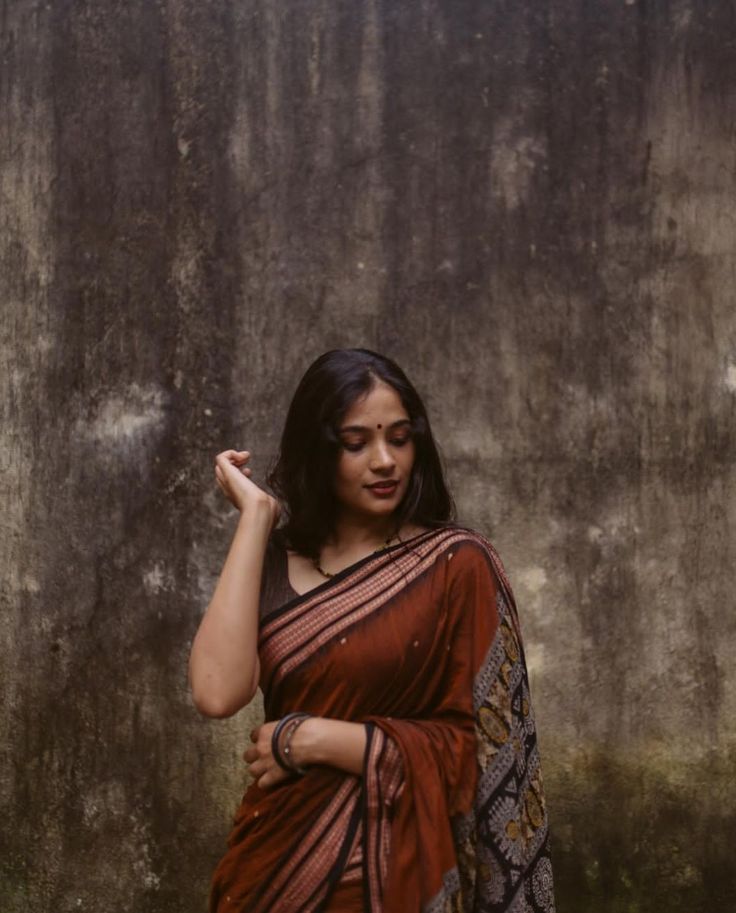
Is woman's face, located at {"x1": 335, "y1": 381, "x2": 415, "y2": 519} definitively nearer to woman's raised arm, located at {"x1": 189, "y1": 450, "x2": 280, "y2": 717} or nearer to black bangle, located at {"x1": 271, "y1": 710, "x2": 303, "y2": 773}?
woman's raised arm, located at {"x1": 189, "y1": 450, "x2": 280, "y2": 717}

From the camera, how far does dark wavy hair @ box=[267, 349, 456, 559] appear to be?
90.7 inches

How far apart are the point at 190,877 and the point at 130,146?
258 cm

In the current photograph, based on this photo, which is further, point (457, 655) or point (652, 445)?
point (652, 445)

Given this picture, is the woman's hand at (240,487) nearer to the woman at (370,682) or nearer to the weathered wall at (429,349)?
the woman at (370,682)

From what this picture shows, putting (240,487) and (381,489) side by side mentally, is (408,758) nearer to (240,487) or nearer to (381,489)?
(381,489)

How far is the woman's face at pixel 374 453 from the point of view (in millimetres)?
2281

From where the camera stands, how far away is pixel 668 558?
3.74m

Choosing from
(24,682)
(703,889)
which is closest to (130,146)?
(24,682)

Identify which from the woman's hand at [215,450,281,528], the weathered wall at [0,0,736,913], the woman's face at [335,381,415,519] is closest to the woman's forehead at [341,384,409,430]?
the woman's face at [335,381,415,519]

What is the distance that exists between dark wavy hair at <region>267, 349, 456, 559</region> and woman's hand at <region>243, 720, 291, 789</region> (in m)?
0.40

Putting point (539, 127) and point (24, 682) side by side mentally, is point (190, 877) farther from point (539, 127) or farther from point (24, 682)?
point (539, 127)

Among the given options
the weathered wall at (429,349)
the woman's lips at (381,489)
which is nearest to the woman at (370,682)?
the woman's lips at (381,489)

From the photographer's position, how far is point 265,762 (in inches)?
85.6

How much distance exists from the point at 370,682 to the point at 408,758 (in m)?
0.17
